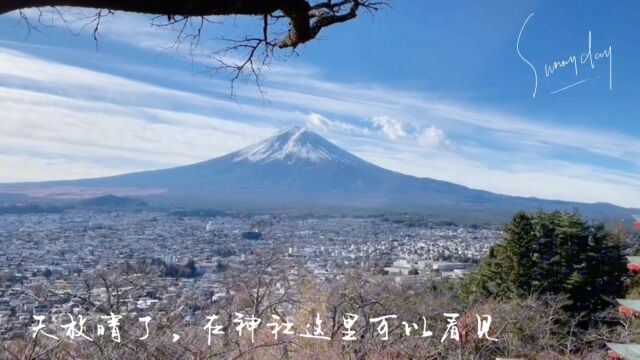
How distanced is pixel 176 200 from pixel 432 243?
88.8 ft

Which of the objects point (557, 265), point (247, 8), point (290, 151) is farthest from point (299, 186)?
point (247, 8)

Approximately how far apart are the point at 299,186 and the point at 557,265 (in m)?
54.2

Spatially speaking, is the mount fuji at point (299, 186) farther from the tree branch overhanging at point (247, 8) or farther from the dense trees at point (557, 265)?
the tree branch overhanging at point (247, 8)

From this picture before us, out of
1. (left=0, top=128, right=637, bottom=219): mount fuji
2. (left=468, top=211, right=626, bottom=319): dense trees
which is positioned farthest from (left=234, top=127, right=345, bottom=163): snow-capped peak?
(left=468, top=211, right=626, bottom=319): dense trees

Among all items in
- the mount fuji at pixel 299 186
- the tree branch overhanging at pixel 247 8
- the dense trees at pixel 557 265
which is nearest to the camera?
the tree branch overhanging at pixel 247 8

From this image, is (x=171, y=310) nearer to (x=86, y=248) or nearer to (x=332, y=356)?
(x=332, y=356)

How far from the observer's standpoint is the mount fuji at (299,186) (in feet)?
187

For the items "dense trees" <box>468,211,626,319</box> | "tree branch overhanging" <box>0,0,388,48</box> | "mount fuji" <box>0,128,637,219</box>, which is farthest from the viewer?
"mount fuji" <box>0,128,637,219</box>

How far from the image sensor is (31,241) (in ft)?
65.3

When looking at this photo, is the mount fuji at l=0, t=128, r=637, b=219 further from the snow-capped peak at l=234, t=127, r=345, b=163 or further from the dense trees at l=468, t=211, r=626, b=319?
the dense trees at l=468, t=211, r=626, b=319

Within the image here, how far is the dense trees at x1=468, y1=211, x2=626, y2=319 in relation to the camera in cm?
1462

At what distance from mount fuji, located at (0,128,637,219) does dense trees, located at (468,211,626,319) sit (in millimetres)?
36774

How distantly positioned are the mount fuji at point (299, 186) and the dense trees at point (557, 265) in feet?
121

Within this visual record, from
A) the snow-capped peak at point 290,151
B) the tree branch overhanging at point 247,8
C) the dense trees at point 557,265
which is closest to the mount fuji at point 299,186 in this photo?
the snow-capped peak at point 290,151
